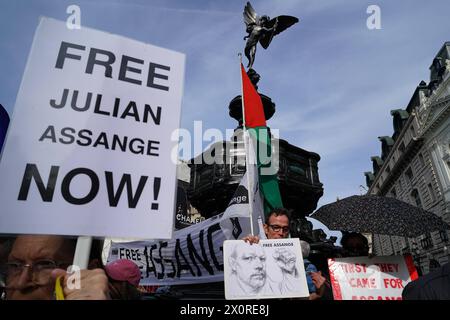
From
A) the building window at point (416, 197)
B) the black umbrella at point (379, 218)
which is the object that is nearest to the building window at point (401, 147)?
the building window at point (416, 197)

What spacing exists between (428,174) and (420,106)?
7.48m

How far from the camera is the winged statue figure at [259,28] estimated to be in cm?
683

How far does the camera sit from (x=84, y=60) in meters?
1.69

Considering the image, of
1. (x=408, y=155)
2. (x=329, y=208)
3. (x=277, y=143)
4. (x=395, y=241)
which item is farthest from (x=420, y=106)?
(x=329, y=208)

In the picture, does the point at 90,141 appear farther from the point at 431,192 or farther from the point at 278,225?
the point at 431,192

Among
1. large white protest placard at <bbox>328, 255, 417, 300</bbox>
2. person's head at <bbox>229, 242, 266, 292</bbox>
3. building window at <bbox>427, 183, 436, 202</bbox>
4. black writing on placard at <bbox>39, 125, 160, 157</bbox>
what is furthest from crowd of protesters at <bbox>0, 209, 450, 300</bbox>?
building window at <bbox>427, 183, 436, 202</bbox>

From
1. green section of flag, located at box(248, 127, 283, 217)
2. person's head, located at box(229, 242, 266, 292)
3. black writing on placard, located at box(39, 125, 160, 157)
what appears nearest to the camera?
black writing on placard, located at box(39, 125, 160, 157)

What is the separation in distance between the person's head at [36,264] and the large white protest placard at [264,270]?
3.12 ft

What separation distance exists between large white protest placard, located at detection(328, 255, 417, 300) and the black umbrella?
1.22 feet

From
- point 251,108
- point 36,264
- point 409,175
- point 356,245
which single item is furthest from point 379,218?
point 409,175

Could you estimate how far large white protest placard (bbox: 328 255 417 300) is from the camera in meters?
2.49

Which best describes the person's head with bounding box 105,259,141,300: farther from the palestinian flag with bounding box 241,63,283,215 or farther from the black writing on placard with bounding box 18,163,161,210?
the palestinian flag with bounding box 241,63,283,215

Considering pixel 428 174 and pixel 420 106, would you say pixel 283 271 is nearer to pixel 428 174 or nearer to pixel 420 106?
pixel 428 174

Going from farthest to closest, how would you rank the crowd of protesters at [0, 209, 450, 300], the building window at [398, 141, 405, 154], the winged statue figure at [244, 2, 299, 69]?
1. the building window at [398, 141, 405, 154]
2. the winged statue figure at [244, 2, 299, 69]
3. the crowd of protesters at [0, 209, 450, 300]
